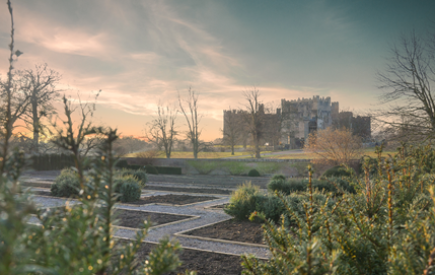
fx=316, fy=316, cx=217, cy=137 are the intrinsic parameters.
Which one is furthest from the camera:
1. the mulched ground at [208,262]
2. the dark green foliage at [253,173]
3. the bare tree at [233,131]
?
the bare tree at [233,131]

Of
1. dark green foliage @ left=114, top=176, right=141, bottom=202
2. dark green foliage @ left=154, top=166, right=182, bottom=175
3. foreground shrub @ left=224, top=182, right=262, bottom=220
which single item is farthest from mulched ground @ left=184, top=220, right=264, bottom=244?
dark green foliage @ left=154, top=166, right=182, bottom=175

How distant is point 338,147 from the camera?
2217 cm

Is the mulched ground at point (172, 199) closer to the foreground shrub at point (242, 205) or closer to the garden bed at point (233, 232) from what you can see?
the foreground shrub at point (242, 205)

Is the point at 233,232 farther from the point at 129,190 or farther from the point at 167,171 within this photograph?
the point at 167,171

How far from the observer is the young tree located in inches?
862

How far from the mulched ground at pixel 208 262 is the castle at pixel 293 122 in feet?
89.5

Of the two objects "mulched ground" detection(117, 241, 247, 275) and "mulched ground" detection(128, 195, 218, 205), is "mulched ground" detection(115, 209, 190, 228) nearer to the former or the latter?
"mulched ground" detection(128, 195, 218, 205)

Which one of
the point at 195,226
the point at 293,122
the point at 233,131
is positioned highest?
the point at 293,122

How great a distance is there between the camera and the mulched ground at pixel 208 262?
5.09 meters

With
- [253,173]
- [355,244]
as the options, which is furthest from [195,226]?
[253,173]

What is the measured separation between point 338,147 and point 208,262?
18831mm

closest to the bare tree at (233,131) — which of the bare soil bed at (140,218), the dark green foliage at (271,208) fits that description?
the bare soil bed at (140,218)

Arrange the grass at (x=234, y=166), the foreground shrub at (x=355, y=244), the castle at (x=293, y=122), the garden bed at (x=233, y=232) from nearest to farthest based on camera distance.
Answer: the foreground shrub at (x=355, y=244)
the garden bed at (x=233, y=232)
the grass at (x=234, y=166)
the castle at (x=293, y=122)

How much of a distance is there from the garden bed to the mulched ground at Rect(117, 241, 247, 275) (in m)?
1.15
